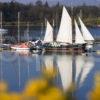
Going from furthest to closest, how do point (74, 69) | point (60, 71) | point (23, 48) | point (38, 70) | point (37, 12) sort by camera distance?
1. point (37, 12)
2. point (23, 48)
3. point (74, 69)
4. point (60, 71)
5. point (38, 70)

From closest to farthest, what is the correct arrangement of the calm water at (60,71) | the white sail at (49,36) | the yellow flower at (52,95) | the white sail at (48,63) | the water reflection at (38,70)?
the yellow flower at (52,95) < the white sail at (48,63) < the calm water at (60,71) < the water reflection at (38,70) < the white sail at (49,36)

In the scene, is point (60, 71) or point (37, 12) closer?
point (60, 71)

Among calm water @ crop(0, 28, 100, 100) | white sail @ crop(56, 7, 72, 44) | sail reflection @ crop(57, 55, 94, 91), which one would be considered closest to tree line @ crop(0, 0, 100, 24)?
calm water @ crop(0, 28, 100, 100)

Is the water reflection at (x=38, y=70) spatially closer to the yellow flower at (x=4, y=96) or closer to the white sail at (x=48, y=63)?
the white sail at (x=48, y=63)

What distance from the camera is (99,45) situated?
49094 mm

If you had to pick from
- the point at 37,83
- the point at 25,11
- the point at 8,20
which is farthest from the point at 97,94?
the point at 25,11

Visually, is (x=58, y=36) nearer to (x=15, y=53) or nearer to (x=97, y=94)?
(x=15, y=53)

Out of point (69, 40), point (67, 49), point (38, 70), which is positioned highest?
point (69, 40)

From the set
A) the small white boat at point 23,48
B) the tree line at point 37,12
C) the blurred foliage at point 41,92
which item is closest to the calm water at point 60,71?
the small white boat at point 23,48

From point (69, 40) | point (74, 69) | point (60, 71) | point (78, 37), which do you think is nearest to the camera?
point (60, 71)

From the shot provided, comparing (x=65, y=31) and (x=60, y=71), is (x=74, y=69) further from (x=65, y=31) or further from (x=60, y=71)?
(x=65, y=31)

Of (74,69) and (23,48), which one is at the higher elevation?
(23,48)

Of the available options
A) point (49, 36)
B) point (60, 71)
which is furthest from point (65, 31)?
point (60, 71)

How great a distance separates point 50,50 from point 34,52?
1.72m
